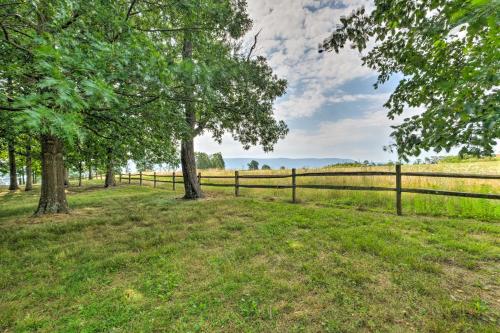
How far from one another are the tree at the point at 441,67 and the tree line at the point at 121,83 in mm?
2658

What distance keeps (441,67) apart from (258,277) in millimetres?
3341

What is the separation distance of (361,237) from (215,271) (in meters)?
2.72

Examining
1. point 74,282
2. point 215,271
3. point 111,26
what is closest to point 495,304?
point 215,271

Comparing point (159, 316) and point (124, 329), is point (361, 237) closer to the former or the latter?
point (159, 316)

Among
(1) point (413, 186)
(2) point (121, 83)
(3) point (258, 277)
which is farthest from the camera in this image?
(1) point (413, 186)

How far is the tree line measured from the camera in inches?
86.6

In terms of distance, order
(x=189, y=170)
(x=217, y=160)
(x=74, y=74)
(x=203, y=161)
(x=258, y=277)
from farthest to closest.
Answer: (x=217, y=160) → (x=203, y=161) → (x=189, y=170) → (x=258, y=277) → (x=74, y=74)

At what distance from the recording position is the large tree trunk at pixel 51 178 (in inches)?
251

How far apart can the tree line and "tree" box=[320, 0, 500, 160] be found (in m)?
2.66

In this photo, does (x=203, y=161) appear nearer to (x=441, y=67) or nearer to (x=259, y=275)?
(x=259, y=275)

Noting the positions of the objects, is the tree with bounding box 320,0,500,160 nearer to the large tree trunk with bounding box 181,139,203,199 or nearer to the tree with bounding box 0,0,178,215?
the tree with bounding box 0,0,178,215

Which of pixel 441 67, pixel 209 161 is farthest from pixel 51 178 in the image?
pixel 209 161

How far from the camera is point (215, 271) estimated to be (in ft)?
10.3

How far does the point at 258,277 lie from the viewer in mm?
2936
